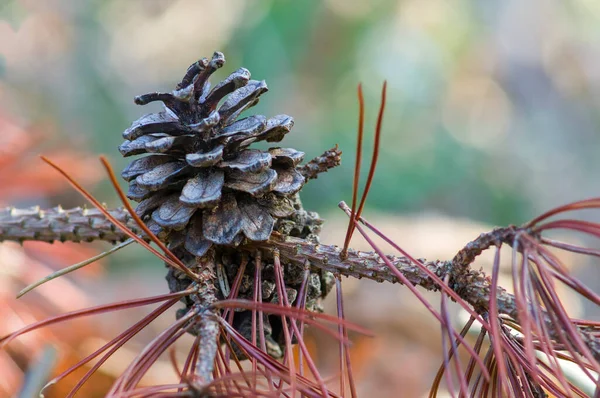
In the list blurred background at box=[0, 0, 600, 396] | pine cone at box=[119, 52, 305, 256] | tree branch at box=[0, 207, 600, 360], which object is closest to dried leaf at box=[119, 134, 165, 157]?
pine cone at box=[119, 52, 305, 256]

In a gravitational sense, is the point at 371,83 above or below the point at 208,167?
above

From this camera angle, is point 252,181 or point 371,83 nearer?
point 252,181

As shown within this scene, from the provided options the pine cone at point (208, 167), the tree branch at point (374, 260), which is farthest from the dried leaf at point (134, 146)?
the tree branch at point (374, 260)

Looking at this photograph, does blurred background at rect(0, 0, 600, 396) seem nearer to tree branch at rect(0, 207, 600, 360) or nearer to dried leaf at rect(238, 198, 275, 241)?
tree branch at rect(0, 207, 600, 360)


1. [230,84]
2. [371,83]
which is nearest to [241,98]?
[230,84]

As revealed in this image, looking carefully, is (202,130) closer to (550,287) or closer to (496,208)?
(550,287)

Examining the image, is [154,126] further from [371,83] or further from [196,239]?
[371,83]
